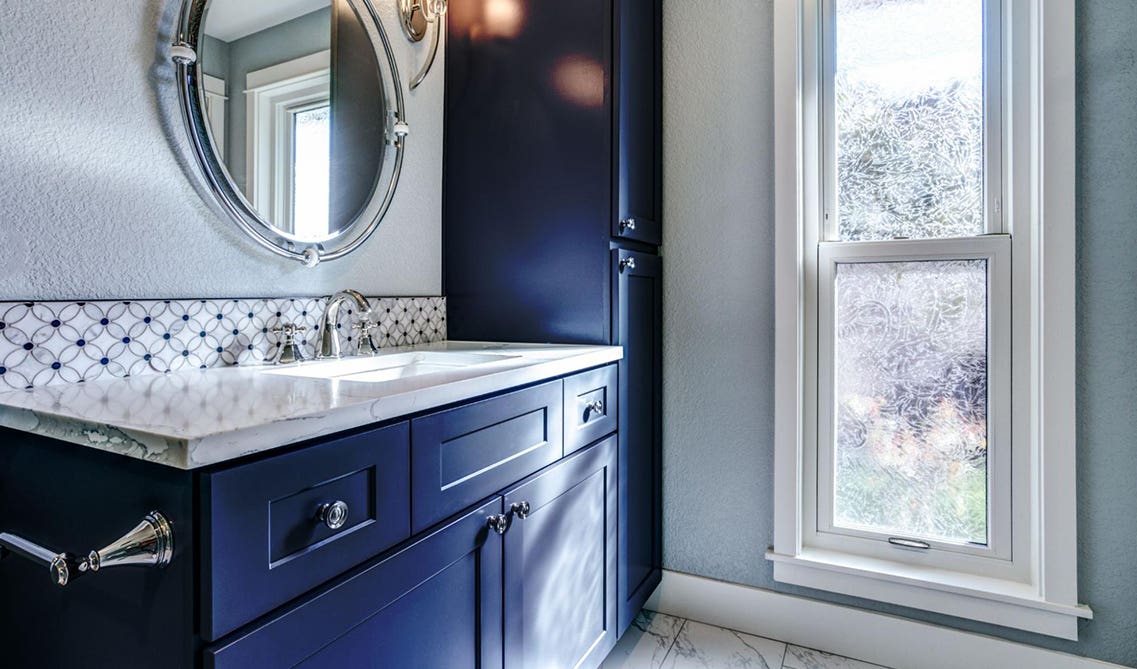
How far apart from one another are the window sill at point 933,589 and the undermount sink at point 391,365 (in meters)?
1.09

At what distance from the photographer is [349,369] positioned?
4.33 feet

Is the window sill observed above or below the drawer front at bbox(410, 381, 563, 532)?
below

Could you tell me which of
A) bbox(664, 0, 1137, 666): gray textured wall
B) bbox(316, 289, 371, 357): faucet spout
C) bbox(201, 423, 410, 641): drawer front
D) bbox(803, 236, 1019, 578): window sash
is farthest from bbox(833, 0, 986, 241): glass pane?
bbox(201, 423, 410, 641): drawer front

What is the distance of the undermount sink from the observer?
126 cm

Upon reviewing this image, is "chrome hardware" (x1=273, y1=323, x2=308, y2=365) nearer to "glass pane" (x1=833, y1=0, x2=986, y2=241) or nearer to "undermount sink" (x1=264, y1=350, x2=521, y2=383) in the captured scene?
"undermount sink" (x1=264, y1=350, x2=521, y2=383)

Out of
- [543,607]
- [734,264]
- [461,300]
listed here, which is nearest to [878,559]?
[734,264]

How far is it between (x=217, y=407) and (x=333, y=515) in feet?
0.64

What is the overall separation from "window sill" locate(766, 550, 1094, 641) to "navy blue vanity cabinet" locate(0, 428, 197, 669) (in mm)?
1576

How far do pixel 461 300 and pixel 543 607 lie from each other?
909 mm

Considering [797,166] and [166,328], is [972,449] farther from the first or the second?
[166,328]

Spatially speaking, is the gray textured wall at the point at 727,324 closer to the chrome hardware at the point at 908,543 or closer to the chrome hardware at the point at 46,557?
the chrome hardware at the point at 908,543

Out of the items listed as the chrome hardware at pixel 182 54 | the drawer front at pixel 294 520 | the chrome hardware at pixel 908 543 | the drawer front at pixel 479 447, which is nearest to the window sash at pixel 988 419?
the chrome hardware at pixel 908 543

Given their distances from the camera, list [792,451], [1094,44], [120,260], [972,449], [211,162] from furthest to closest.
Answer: [792,451] → [972,449] → [1094,44] → [211,162] → [120,260]

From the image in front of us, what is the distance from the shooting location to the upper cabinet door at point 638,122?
1.59 metres
